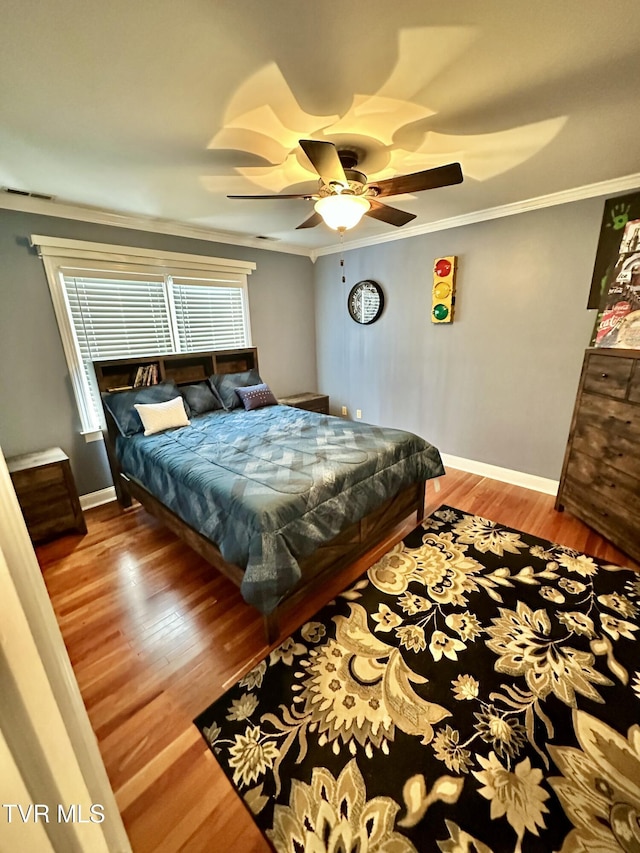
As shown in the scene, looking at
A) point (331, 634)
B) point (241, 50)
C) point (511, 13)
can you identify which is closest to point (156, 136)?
point (241, 50)

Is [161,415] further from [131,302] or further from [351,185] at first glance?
[351,185]

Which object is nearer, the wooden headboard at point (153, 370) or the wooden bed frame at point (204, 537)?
the wooden bed frame at point (204, 537)

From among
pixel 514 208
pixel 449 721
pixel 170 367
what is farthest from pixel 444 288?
pixel 449 721

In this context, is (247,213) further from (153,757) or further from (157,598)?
(153,757)

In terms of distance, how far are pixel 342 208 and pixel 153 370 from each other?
92.2 inches

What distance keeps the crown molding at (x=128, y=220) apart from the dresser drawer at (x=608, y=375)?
3.41m

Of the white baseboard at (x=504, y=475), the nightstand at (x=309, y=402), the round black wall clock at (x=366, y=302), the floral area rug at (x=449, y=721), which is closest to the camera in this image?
the floral area rug at (x=449, y=721)

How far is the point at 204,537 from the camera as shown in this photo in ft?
6.95

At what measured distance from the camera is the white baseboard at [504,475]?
3250 millimetres

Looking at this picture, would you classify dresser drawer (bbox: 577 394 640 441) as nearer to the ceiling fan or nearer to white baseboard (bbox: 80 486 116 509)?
the ceiling fan

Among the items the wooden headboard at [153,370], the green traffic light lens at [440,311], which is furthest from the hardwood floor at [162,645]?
the green traffic light lens at [440,311]

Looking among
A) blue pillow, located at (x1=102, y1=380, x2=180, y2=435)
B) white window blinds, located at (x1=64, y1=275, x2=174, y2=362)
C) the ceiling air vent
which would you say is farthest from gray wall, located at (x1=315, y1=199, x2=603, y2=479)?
the ceiling air vent

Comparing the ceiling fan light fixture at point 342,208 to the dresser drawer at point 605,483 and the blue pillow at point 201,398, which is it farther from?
the dresser drawer at point 605,483

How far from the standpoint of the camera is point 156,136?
1.80 meters
